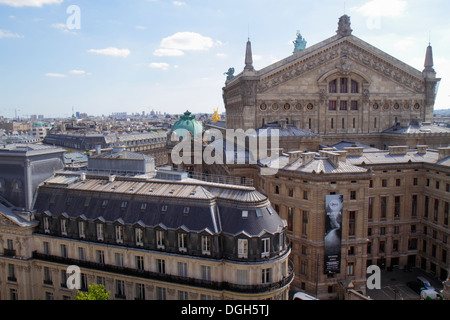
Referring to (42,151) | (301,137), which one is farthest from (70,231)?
(301,137)

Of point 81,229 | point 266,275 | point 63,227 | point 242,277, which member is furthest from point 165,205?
point 63,227

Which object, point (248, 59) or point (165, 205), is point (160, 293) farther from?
point (248, 59)

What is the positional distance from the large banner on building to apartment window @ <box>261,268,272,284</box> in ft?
41.8

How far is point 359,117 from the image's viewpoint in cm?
7581

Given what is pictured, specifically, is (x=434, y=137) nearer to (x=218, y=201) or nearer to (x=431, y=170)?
(x=431, y=170)

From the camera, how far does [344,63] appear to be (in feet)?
238

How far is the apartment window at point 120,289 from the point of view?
143 ft

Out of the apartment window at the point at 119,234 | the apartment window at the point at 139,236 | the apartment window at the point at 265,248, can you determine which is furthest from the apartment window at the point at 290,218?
the apartment window at the point at 119,234

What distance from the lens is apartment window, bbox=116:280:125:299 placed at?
1716 inches

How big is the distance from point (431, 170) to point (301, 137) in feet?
67.1

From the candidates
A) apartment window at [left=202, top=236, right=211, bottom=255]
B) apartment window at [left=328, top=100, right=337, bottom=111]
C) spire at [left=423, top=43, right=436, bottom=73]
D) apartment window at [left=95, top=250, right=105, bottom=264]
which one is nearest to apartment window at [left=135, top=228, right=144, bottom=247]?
apartment window at [left=95, top=250, right=105, bottom=264]

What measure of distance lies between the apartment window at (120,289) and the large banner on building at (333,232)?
24.7 m

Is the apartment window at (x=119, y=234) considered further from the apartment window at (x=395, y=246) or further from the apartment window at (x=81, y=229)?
the apartment window at (x=395, y=246)

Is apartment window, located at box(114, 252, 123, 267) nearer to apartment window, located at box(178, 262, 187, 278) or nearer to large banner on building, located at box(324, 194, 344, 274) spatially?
apartment window, located at box(178, 262, 187, 278)
